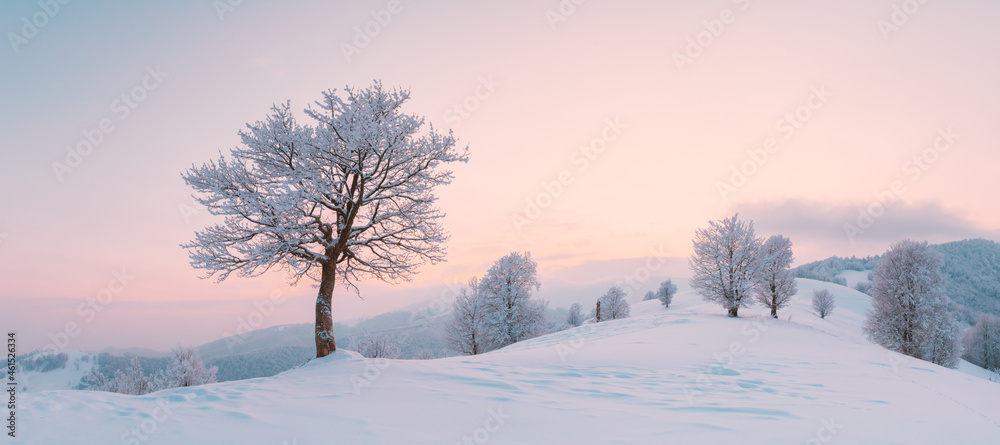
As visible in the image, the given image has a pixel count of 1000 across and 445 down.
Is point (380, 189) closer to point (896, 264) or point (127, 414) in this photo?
point (127, 414)

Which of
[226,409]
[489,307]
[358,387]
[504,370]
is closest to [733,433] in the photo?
[504,370]

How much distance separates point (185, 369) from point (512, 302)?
27612mm

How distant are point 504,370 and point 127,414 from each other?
6.34m

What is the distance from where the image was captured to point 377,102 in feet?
40.4

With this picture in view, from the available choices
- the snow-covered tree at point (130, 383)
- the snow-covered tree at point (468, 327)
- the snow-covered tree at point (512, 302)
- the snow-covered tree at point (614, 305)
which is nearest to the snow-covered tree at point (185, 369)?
the snow-covered tree at point (130, 383)

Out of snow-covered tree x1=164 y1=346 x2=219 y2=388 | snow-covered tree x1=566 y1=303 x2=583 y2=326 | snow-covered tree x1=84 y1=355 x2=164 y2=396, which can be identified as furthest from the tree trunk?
snow-covered tree x1=566 y1=303 x2=583 y2=326

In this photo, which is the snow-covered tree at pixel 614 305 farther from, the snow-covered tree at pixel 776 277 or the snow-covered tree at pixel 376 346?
the snow-covered tree at pixel 376 346

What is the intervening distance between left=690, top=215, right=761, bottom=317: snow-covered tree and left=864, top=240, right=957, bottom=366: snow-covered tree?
963cm

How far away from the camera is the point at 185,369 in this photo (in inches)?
1235

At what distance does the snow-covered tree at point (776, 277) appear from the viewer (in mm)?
32688

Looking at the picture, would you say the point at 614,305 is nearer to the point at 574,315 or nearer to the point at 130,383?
the point at 574,315

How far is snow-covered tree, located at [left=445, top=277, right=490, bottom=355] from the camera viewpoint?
3356cm

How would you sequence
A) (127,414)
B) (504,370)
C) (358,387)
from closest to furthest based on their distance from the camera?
(127,414) → (358,387) → (504,370)

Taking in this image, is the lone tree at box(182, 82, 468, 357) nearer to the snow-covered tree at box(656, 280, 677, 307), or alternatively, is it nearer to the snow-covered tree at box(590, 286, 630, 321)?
the snow-covered tree at box(590, 286, 630, 321)
